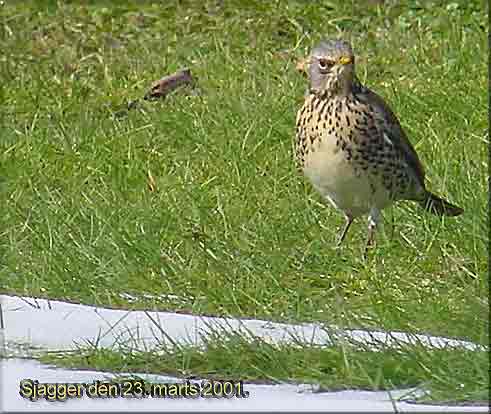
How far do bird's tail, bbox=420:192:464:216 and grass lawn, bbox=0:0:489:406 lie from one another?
0.05m

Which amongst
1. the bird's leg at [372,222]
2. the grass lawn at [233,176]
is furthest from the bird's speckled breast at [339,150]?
the grass lawn at [233,176]

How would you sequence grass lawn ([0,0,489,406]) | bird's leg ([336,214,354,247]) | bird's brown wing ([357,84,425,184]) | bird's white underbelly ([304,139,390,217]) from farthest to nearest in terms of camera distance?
bird's leg ([336,214,354,247]) < bird's brown wing ([357,84,425,184]) < bird's white underbelly ([304,139,390,217]) < grass lawn ([0,0,489,406])

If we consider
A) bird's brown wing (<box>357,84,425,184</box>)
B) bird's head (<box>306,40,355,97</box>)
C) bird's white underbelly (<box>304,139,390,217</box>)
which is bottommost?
bird's white underbelly (<box>304,139,390,217</box>)

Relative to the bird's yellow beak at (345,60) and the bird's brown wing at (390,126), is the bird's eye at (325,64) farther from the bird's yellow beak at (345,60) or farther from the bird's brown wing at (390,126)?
the bird's brown wing at (390,126)

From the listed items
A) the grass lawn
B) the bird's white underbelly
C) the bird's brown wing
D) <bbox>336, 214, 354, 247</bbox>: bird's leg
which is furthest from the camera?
<bbox>336, 214, 354, 247</bbox>: bird's leg

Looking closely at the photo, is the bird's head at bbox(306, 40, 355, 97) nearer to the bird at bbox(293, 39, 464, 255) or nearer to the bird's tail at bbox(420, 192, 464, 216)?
the bird at bbox(293, 39, 464, 255)

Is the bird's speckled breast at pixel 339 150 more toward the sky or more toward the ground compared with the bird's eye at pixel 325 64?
more toward the ground

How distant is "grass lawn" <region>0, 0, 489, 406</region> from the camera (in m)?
5.45

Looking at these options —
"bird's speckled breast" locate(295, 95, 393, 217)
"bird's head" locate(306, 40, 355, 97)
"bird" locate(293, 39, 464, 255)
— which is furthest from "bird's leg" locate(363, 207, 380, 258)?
"bird's head" locate(306, 40, 355, 97)

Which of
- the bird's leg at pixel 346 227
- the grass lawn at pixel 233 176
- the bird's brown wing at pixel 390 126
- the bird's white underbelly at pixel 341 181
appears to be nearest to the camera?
the grass lawn at pixel 233 176

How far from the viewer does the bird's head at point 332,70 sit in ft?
20.7

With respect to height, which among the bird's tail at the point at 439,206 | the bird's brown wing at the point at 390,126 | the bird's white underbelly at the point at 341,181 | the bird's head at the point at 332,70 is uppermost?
the bird's head at the point at 332,70

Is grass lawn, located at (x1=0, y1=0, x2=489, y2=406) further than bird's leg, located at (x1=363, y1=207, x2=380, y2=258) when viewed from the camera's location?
No

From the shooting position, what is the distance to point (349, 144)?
20.5 ft
